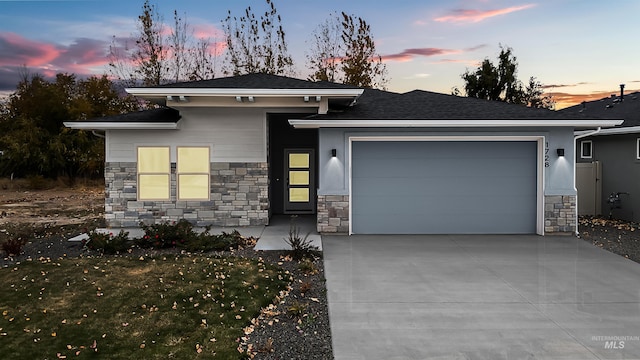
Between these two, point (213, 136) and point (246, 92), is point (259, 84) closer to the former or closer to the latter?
point (246, 92)

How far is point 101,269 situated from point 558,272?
7.71m

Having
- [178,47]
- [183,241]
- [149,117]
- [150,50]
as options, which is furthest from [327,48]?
[183,241]

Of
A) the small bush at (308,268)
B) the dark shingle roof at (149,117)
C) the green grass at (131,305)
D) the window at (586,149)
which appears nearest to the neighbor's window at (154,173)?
the dark shingle roof at (149,117)

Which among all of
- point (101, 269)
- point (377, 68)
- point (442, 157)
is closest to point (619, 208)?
point (442, 157)

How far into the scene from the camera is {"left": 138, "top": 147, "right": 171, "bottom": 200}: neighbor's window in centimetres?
1184

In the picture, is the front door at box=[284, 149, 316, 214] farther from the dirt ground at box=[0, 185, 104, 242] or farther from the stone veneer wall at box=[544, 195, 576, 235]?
the stone veneer wall at box=[544, 195, 576, 235]

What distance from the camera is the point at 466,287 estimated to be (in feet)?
21.7

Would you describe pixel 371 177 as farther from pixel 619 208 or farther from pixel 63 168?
pixel 63 168

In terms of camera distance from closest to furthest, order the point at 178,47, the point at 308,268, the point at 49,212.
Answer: the point at 308,268
the point at 49,212
the point at 178,47

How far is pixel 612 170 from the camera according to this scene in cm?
1374

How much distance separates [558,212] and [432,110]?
3.85 m

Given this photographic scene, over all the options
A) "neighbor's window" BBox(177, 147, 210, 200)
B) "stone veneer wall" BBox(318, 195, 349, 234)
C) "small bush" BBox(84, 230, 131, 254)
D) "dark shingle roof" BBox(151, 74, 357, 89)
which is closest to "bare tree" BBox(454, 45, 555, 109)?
"dark shingle roof" BBox(151, 74, 357, 89)

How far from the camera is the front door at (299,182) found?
14.4m

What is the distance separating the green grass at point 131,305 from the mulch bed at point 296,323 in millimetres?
189
